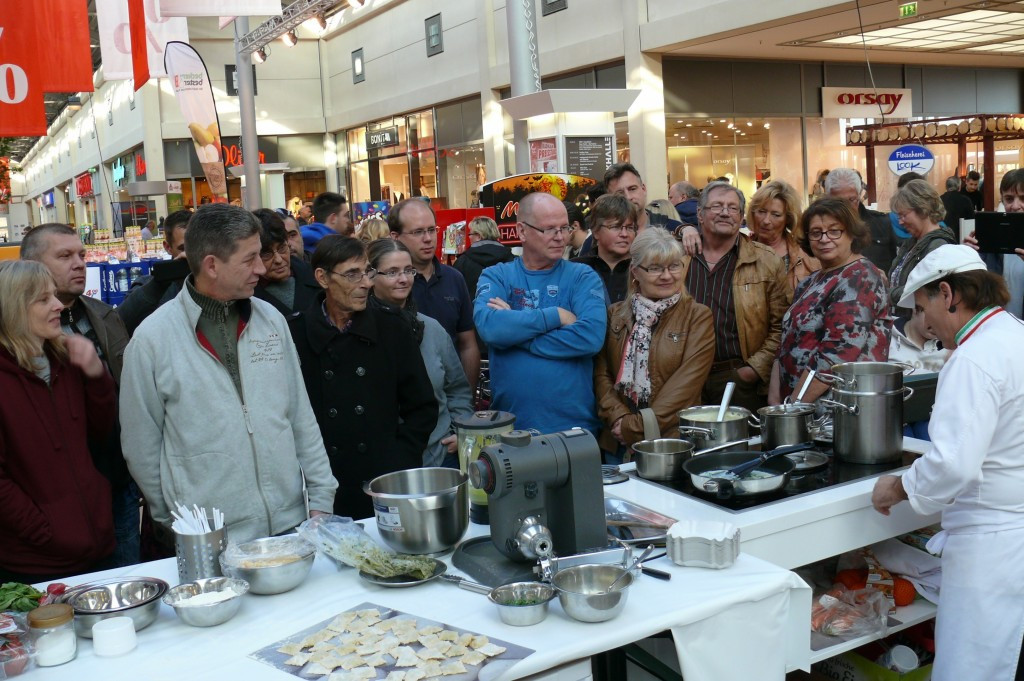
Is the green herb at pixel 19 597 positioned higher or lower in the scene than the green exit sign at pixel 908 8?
lower

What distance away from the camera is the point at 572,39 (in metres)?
14.0

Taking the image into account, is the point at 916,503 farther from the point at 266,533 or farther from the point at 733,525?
the point at 266,533

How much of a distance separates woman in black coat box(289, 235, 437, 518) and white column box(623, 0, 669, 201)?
1035cm

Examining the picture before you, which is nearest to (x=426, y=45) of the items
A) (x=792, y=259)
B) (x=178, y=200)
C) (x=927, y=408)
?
(x=178, y=200)

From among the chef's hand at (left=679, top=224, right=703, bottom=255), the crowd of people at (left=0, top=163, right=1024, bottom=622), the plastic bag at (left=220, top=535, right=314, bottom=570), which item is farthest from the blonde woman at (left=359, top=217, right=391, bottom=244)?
the plastic bag at (left=220, top=535, right=314, bottom=570)

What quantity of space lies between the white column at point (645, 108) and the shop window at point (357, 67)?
31.6 ft

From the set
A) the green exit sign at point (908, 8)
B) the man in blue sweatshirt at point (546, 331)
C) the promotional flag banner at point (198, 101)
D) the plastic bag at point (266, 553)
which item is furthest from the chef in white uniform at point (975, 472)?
the promotional flag banner at point (198, 101)

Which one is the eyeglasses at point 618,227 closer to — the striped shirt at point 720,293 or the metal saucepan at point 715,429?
the striped shirt at point 720,293

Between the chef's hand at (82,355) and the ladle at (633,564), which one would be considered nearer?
the ladle at (633,564)

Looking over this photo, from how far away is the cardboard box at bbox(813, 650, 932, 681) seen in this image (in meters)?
2.95

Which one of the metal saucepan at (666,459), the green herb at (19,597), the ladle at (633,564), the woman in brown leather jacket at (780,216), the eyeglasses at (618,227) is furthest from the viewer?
the woman in brown leather jacket at (780,216)

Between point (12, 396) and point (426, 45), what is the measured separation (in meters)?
16.6

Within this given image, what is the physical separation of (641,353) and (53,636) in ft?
7.40

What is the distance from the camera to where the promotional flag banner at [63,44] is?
5652 millimetres
